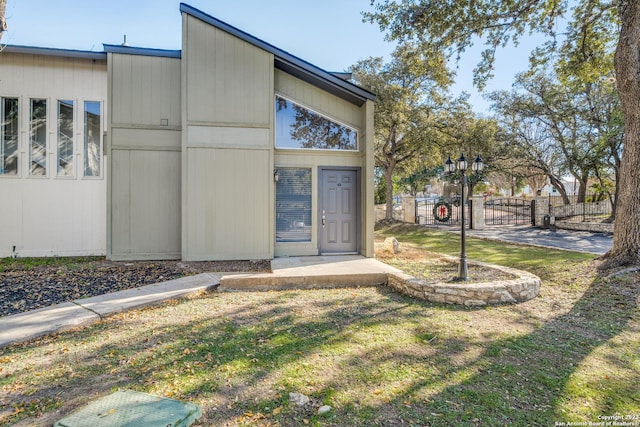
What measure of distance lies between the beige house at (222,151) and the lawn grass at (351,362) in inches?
111

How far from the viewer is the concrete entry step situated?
18.8 ft

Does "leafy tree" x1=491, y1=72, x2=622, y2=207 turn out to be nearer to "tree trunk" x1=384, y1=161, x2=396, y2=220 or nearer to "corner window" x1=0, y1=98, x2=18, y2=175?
"tree trunk" x1=384, y1=161, x2=396, y2=220

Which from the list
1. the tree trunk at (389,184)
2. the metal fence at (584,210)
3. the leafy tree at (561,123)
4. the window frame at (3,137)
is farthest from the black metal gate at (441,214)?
the window frame at (3,137)

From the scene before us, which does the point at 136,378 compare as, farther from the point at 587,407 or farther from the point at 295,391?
the point at 587,407

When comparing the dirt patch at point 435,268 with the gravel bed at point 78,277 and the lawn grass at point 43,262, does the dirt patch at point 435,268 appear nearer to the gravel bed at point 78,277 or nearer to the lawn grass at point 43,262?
the gravel bed at point 78,277

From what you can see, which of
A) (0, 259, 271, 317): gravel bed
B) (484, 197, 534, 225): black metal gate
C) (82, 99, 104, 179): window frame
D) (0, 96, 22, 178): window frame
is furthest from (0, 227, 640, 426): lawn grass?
(484, 197, 534, 225): black metal gate

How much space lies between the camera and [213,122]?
7.39 meters

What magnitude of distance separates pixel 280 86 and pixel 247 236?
354cm

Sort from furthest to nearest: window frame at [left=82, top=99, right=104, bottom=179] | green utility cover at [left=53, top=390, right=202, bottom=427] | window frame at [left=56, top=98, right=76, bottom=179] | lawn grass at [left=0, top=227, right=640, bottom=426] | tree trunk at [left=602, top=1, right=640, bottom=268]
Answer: window frame at [left=82, top=99, right=104, bottom=179] < window frame at [left=56, top=98, right=76, bottom=179] < tree trunk at [left=602, top=1, right=640, bottom=268] < lawn grass at [left=0, top=227, right=640, bottom=426] < green utility cover at [left=53, top=390, right=202, bottom=427]

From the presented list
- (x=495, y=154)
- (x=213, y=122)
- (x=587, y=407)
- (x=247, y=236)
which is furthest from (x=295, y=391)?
(x=495, y=154)

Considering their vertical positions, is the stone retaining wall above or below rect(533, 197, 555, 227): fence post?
below

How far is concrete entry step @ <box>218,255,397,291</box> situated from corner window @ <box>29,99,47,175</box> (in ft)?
19.5

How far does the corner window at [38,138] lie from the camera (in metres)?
8.05

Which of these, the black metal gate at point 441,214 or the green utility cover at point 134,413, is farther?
the black metal gate at point 441,214
